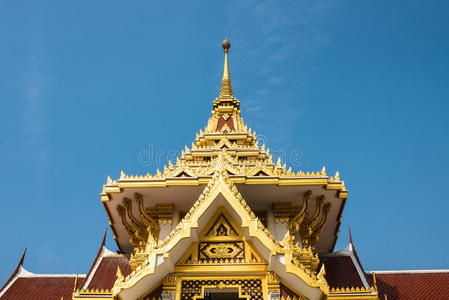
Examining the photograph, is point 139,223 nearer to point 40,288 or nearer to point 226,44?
point 40,288

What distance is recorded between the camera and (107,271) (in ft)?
41.3

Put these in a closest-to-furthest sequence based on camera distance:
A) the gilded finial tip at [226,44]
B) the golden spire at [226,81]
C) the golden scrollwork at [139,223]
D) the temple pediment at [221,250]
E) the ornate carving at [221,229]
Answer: the temple pediment at [221,250] → the ornate carving at [221,229] → the golden scrollwork at [139,223] → the golden spire at [226,81] → the gilded finial tip at [226,44]

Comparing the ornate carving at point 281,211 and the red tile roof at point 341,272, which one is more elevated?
the ornate carving at point 281,211

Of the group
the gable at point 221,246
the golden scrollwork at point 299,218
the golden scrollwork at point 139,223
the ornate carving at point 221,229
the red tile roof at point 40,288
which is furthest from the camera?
the red tile roof at point 40,288

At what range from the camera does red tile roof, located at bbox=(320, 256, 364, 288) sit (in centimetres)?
1147

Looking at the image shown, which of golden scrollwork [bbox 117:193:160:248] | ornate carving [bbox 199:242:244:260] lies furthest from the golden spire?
ornate carving [bbox 199:242:244:260]

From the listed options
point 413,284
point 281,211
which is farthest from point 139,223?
point 413,284

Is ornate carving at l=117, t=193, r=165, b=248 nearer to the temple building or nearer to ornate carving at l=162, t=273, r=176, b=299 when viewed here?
the temple building

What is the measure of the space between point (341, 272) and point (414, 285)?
2.23 metres

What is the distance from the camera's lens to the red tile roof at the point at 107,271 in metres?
11.9

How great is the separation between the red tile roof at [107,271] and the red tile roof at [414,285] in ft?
21.8

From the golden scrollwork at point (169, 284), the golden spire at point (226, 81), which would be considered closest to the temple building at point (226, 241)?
the golden scrollwork at point (169, 284)

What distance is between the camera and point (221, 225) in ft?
34.7

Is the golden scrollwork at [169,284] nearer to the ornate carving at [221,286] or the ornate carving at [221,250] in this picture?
the ornate carving at [221,286]
